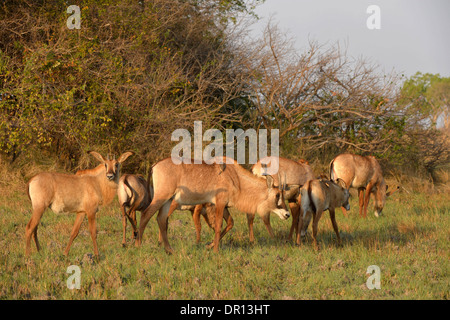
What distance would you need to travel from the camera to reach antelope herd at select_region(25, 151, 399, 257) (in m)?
7.31

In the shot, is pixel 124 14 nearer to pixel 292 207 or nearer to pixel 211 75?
pixel 211 75

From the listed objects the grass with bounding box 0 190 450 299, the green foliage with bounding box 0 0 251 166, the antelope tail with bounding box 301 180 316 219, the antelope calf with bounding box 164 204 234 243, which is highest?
the green foliage with bounding box 0 0 251 166

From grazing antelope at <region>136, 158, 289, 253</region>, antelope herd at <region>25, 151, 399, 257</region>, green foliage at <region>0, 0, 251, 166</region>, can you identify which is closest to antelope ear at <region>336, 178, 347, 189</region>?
antelope herd at <region>25, 151, 399, 257</region>

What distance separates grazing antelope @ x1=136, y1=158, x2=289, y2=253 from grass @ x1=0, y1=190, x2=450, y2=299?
542 millimetres

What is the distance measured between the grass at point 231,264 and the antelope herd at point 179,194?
0.32 metres

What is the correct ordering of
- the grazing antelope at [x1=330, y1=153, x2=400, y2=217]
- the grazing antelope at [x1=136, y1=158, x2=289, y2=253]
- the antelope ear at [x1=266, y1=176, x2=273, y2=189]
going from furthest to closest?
the grazing antelope at [x1=330, y1=153, x2=400, y2=217] < the antelope ear at [x1=266, y1=176, x2=273, y2=189] < the grazing antelope at [x1=136, y1=158, x2=289, y2=253]

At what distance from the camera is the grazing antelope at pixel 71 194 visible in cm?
725

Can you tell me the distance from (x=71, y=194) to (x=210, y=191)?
201cm

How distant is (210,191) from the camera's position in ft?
26.2

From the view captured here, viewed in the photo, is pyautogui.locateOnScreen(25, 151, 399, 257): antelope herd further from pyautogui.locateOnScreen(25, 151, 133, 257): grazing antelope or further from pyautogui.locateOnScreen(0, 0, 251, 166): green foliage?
pyautogui.locateOnScreen(0, 0, 251, 166): green foliage

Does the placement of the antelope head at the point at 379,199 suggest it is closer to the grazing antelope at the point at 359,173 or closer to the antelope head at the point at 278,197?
the grazing antelope at the point at 359,173

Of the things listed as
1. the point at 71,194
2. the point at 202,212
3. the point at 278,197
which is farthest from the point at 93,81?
the point at 278,197

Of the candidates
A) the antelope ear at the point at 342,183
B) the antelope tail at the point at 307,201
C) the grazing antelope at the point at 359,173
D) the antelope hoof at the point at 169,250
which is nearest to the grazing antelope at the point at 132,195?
the antelope hoof at the point at 169,250

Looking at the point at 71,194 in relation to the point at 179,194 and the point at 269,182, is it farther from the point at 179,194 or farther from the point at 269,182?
the point at 269,182
